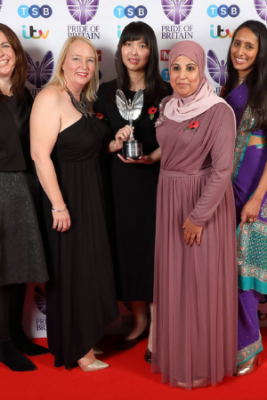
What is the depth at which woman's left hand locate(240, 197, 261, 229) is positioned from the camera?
233 centimetres

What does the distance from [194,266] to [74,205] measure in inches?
27.5

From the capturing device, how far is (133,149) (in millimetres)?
2316

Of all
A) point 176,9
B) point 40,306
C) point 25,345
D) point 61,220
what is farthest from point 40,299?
point 176,9

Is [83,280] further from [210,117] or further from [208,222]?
[210,117]

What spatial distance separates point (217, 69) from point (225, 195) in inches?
42.9

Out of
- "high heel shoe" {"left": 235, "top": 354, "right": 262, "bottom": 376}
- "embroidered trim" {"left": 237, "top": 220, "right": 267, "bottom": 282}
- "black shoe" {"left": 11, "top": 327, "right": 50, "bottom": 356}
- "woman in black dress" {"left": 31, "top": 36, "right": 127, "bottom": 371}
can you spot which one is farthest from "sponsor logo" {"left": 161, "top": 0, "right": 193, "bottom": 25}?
"black shoe" {"left": 11, "top": 327, "right": 50, "bottom": 356}

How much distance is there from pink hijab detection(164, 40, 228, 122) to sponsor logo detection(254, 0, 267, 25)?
101 cm

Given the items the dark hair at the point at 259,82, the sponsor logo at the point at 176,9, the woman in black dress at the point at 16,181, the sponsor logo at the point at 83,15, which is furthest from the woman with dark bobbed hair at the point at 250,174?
the woman in black dress at the point at 16,181

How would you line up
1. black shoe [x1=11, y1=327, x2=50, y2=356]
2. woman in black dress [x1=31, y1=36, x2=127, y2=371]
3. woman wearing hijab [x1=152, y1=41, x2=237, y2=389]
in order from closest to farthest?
woman wearing hijab [x1=152, y1=41, x2=237, y2=389], woman in black dress [x1=31, y1=36, x2=127, y2=371], black shoe [x1=11, y1=327, x2=50, y2=356]

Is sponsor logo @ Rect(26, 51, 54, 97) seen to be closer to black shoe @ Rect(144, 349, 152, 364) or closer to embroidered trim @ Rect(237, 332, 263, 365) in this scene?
black shoe @ Rect(144, 349, 152, 364)

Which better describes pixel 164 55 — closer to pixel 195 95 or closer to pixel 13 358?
pixel 195 95

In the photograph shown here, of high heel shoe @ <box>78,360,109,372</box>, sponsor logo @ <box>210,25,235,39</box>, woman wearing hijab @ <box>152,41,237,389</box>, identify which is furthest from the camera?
sponsor logo @ <box>210,25,235,39</box>

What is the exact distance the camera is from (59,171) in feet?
7.68

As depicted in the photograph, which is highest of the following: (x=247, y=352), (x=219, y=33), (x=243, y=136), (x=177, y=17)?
Answer: (x=177, y=17)
